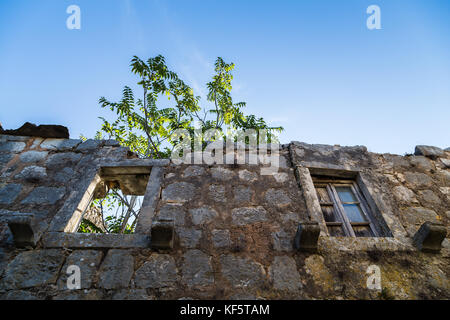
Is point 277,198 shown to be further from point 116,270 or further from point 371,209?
point 116,270

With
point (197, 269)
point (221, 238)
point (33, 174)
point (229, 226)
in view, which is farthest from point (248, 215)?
point (33, 174)

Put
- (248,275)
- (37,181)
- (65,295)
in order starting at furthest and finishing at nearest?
(37,181)
(248,275)
(65,295)

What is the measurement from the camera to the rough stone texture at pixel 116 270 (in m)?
1.85

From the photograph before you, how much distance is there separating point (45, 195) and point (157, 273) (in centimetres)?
169

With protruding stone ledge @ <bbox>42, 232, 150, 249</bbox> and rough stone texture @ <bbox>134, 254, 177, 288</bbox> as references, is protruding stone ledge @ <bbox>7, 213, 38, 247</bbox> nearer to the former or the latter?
protruding stone ledge @ <bbox>42, 232, 150, 249</bbox>

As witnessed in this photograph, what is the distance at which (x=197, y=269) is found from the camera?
1959 millimetres

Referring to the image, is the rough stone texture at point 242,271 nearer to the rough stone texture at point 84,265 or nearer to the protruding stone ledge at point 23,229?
the rough stone texture at point 84,265

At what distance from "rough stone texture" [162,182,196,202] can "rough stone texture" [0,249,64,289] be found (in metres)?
1.08

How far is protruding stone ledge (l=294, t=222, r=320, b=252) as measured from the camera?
2000mm

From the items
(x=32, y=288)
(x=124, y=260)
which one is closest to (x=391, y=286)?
(x=124, y=260)

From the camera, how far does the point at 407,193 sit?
2.86m

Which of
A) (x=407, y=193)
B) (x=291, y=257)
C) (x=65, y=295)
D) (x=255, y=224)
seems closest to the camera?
(x=65, y=295)
